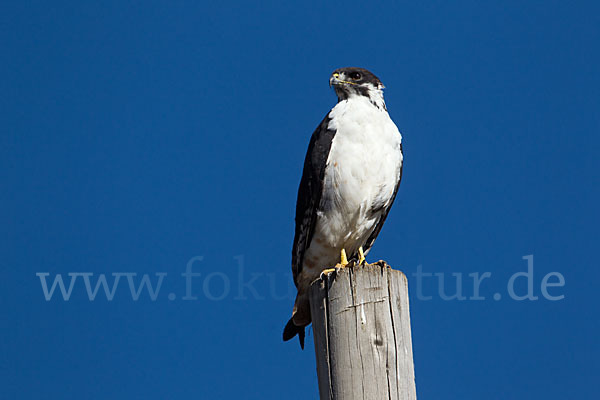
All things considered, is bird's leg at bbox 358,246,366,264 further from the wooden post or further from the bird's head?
the wooden post

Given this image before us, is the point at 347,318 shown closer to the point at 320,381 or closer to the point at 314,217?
the point at 320,381

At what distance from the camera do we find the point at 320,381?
3.01 m

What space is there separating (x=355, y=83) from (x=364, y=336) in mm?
2566

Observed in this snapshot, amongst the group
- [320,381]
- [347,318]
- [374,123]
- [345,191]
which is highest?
[374,123]

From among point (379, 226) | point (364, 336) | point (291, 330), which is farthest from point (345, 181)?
point (364, 336)

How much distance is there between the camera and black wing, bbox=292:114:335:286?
4707mm

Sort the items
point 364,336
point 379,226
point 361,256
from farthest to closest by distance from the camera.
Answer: point 379,226 < point 361,256 < point 364,336

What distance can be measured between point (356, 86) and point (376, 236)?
42.8 inches

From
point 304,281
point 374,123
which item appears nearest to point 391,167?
point 374,123

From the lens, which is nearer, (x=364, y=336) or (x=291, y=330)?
(x=364, y=336)

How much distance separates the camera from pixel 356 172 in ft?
15.1

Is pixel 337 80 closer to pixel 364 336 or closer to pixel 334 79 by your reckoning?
pixel 334 79

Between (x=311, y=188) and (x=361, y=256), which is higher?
(x=311, y=188)

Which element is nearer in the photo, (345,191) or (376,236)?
(345,191)
